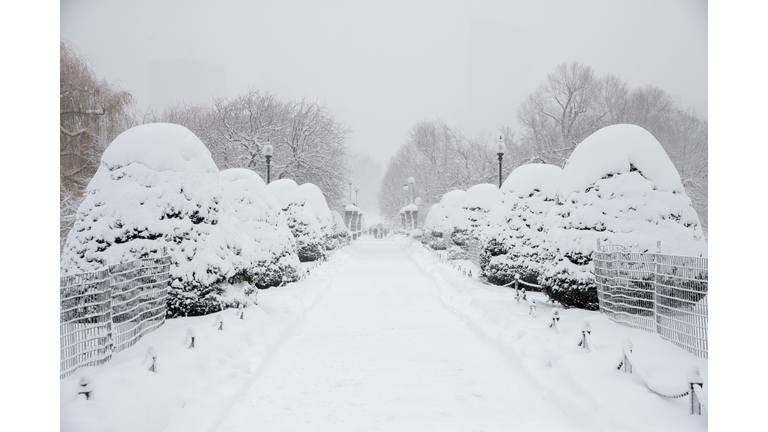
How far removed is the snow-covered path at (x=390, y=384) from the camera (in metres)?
3.88

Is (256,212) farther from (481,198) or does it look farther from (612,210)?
(481,198)

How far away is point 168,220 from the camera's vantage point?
6078 millimetres

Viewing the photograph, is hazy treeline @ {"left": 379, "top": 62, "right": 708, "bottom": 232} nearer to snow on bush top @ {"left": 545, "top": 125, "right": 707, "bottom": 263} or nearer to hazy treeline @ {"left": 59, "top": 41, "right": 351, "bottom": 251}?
snow on bush top @ {"left": 545, "top": 125, "right": 707, "bottom": 263}

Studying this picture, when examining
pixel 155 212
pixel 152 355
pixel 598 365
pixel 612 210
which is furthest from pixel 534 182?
pixel 152 355

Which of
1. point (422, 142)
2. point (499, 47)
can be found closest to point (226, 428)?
point (499, 47)

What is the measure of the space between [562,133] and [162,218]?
86.4ft

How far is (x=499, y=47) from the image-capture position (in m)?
7.63

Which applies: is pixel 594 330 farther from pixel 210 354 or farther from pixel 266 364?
pixel 210 354

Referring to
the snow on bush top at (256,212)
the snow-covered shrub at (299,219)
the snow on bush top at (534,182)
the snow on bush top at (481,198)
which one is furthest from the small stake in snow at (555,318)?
the snow on bush top at (481,198)

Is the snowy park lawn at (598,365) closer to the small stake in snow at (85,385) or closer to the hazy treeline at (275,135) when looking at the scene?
the small stake in snow at (85,385)

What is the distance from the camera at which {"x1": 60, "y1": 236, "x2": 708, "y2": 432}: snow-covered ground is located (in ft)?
11.6

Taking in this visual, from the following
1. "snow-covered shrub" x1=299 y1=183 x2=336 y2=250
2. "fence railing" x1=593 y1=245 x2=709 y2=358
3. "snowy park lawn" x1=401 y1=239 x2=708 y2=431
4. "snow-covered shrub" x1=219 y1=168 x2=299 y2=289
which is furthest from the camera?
"snow-covered shrub" x1=299 y1=183 x2=336 y2=250

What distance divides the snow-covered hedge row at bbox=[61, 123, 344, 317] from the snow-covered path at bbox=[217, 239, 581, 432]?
→ 4.68 feet

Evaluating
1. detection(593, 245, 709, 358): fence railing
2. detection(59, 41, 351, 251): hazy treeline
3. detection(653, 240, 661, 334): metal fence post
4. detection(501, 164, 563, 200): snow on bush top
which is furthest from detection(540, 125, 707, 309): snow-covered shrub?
detection(59, 41, 351, 251): hazy treeline
